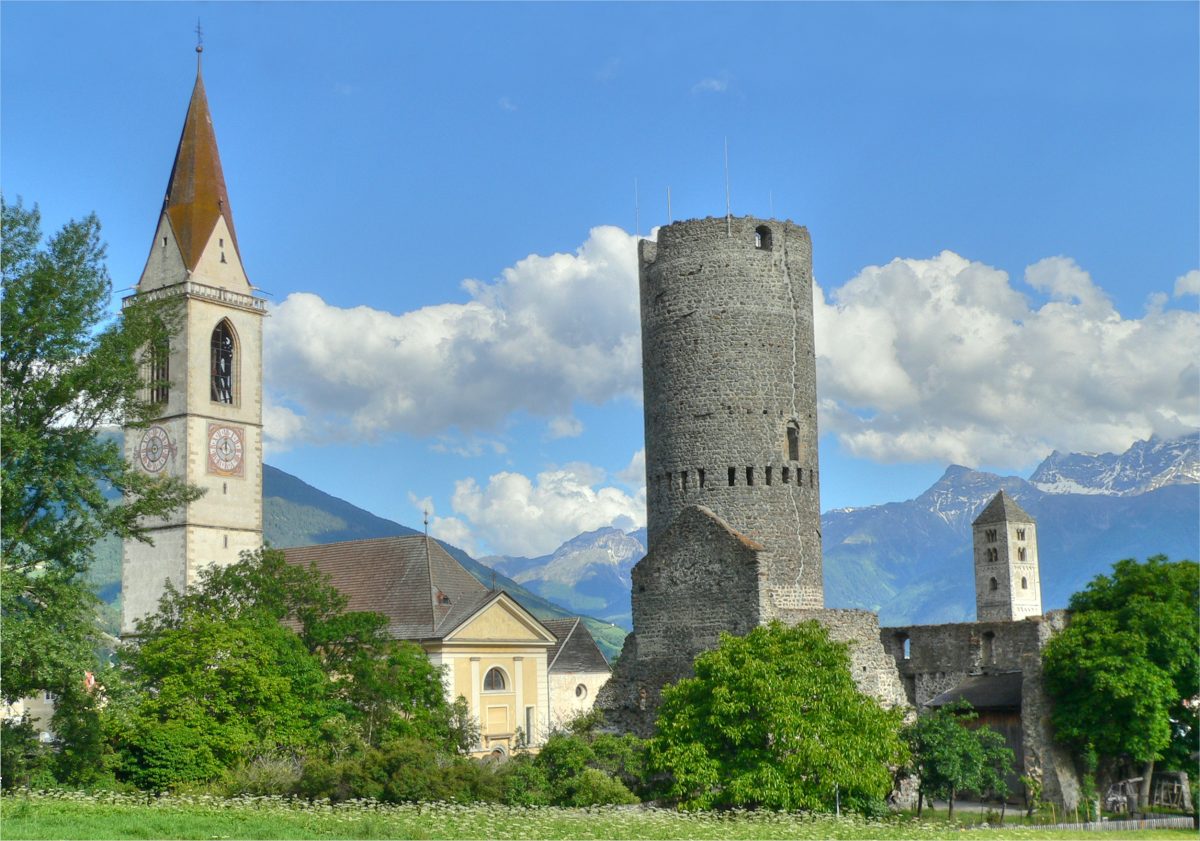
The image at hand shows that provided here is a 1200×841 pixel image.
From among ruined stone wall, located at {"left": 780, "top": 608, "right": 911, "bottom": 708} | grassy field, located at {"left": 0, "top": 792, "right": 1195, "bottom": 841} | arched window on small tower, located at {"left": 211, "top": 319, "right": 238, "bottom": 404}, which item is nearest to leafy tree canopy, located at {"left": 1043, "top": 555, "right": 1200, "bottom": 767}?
ruined stone wall, located at {"left": 780, "top": 608, "right": 911, "bottom": 708}

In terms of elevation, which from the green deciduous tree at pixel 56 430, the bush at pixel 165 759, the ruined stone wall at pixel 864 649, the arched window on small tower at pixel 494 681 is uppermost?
the green deciduous tree at pixel 56 430

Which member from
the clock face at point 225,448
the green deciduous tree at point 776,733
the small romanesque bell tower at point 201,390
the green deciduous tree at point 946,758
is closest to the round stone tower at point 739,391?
the green deciduous tree at point 946,758

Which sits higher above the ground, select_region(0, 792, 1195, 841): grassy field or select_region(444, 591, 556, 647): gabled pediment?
select_region(444, 591, 556, 647): gabled pediment

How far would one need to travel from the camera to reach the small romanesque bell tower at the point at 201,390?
192ft

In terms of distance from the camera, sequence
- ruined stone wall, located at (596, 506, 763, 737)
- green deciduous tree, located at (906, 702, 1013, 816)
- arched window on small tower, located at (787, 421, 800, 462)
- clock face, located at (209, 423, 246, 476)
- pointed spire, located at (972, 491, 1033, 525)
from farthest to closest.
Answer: pointed spire, located at (972, 491, 1033, 525), clock face, located at (209, 423, 246, 476), arched window on small tower, located at (787, 421, 800, 462), ruined stone wall, located at (596, 506, 763, 737), green deciduous tree, located at (906, 702, 1013, 816)

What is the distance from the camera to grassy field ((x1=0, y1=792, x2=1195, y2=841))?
2359 centimetres

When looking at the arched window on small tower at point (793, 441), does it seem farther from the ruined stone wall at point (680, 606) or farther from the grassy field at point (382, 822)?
the grassy field at point (382, 822)

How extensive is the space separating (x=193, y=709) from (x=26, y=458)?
29.4 feet

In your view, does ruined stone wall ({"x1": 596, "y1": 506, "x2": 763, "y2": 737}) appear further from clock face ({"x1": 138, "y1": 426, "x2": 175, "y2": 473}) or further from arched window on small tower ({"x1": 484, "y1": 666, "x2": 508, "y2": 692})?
clock face ({"x1": 138, "y1": 426, "x2": 175, "y2": 473})

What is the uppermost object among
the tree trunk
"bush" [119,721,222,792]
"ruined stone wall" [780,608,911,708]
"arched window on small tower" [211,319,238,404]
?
"arched window on small tower" [211,319,238,404]

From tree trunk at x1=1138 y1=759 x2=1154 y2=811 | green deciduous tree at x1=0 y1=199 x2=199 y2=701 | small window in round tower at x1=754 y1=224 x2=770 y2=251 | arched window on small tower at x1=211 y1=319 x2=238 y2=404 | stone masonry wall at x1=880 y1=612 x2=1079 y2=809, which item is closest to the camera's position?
green deciduous tree at x1=0 y1=199 x2=199 y2=701

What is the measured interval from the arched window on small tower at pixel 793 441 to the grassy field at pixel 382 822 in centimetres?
1135

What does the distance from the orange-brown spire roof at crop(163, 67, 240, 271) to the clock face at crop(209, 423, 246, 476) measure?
691cm

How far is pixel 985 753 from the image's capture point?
35219mm
